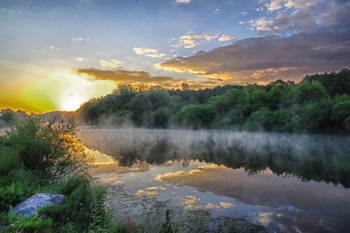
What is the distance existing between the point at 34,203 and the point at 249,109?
90.5 metres

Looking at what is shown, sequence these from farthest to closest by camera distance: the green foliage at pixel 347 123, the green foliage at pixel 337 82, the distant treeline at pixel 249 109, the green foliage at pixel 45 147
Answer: the green foliage at pixel 337 82 → the distant treeline at pixel 249 109 → the green foliage at pixel 347 123 → the green foliage at pixel 45 147

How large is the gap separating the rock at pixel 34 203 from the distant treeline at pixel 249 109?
204ft

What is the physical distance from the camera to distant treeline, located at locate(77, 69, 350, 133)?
7175cm

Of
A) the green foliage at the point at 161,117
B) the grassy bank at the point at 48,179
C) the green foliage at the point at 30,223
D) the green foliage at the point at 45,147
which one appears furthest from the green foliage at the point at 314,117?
the green foliage at the point at 30,223

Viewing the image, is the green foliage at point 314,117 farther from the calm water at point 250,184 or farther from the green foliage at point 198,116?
the green foliage at point 198,116

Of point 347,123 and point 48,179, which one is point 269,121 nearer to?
point 347,123

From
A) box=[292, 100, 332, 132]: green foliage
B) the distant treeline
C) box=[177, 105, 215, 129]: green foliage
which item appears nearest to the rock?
the distant treeline

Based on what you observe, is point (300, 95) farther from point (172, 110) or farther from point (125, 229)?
point (125, 229)

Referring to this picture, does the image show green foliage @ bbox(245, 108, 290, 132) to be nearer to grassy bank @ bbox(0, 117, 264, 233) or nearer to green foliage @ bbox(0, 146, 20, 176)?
grassy bank @ bbox(0, 117, 264, 233)

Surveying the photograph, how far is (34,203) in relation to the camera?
11.2 metres

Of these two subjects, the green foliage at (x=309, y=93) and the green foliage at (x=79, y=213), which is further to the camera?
the green foliage at (x=309, y=93)

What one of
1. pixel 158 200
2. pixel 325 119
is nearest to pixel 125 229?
pixel 158 200

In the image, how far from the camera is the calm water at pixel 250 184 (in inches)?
683

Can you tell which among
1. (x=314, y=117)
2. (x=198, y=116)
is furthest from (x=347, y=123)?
(x=198, y=116)
